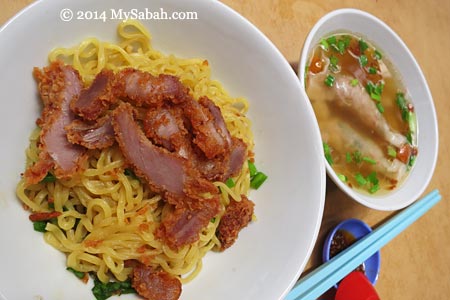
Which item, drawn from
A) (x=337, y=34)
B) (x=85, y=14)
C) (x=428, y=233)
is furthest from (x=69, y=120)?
(x=428, y=233)

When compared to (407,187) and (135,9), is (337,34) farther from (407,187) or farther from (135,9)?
(135,9)

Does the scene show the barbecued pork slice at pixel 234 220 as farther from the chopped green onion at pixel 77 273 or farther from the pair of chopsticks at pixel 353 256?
the chopped green onion at pixel 77 273

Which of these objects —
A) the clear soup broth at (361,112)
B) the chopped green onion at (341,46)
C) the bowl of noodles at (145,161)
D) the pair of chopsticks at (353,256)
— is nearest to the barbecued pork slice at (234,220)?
the bowl of noodles at (145,161)

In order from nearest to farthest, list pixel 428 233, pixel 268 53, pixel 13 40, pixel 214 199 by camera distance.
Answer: pixel 13 40
pixel 214 199
pixel 268 53
pixel 428 233

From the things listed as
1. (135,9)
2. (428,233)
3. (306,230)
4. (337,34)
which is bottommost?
(428,233)

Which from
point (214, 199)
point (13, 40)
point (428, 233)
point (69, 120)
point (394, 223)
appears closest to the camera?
point (13, 40)

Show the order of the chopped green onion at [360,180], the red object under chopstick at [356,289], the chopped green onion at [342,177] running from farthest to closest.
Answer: the chopped green onion at [360,180] < the chopped green onion at [342,177] < the red object under chopstick at [356,289]
